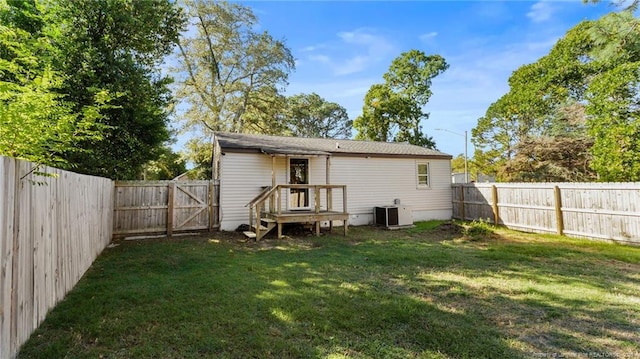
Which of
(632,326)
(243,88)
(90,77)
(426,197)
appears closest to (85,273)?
(90,77)

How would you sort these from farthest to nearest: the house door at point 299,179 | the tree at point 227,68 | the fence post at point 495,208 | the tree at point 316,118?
the tree at point 316,118
the tree at point 227,68
the house door at point 299,179
the fence post at point 495,208

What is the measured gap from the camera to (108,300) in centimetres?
385

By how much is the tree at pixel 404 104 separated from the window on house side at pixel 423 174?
12563 mm

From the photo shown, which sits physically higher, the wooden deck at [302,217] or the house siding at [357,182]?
the house siding at [357,182]

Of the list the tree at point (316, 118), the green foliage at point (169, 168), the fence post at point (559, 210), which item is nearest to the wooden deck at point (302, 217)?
the fence post at point (559, 210)

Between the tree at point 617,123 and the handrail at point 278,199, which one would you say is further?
the tree at point 617,123

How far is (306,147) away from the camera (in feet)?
38.3

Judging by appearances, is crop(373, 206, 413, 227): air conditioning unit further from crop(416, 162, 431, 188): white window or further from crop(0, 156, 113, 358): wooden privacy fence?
crop(0, 156, 113, 358): wooden privacy fence

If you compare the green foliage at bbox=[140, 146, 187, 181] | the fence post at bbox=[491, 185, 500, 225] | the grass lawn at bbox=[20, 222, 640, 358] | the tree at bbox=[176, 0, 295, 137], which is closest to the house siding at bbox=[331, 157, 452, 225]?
the fence post at bbox=[491, 185, 500, 225]

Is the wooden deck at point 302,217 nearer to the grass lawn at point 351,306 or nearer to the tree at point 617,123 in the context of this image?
the grass lawn at point 351,306

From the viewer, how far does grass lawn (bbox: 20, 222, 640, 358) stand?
2766 millimetres

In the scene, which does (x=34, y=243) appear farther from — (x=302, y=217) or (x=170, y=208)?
(x=170, y=208)

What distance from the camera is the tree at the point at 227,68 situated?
21.2 meters

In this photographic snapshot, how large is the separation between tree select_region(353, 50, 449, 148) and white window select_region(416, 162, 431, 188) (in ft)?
41.2
